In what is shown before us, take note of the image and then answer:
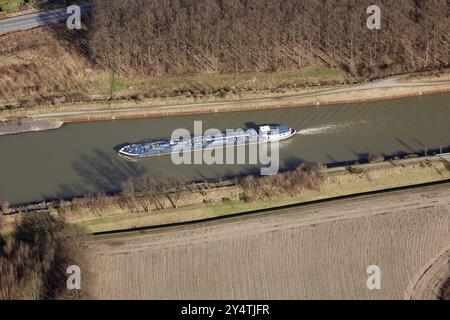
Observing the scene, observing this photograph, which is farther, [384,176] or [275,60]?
[275,60]

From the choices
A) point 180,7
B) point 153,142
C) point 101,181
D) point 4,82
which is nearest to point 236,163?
point 153,142

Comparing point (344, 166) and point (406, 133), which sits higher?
point (406, 133)

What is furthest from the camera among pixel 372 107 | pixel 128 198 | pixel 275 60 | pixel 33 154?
pixel 275 60

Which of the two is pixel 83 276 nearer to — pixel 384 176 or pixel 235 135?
pixel 235 135

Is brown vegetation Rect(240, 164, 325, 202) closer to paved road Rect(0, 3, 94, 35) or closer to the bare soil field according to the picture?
the bare soil field

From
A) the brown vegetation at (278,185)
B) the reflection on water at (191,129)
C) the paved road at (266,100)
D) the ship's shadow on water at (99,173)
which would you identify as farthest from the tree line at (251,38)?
the brown vegetation at (278,185)

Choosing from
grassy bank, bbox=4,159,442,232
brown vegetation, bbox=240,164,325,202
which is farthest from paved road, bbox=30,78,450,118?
brown vegetation, bbox=240,164,325,202

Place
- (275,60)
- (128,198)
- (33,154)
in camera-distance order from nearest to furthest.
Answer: (128,198)
(33,154)
(275,60)

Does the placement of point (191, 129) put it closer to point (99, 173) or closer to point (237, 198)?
point (99, 173)
